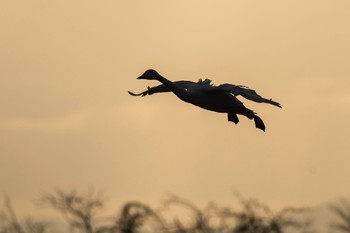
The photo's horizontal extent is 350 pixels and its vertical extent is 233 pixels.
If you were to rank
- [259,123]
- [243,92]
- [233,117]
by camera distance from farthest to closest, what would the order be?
1. [233,117]
2. [259,123]
3. [243,92]

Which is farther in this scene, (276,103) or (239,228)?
(239,228)

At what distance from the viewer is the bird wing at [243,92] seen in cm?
3547

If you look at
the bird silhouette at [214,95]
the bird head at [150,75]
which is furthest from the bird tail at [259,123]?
the bird head at [150,75]

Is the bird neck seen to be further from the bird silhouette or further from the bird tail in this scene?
the bird tail

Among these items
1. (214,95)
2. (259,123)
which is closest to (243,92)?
(214,95)

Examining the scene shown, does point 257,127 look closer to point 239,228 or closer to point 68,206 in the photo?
point 239,228

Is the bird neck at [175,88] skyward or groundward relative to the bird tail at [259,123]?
groundward

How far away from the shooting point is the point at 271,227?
1843 inches

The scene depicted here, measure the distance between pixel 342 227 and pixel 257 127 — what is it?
8.46 m

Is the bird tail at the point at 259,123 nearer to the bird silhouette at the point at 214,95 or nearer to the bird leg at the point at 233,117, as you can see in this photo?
the bird leg at the point at 233,117

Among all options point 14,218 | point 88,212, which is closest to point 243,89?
point 14,218

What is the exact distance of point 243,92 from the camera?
36.2 metres

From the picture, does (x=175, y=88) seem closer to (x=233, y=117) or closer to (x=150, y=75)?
(x=150, y=75)

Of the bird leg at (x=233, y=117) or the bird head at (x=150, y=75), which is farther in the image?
the bird leg at (x=233, y=117)
